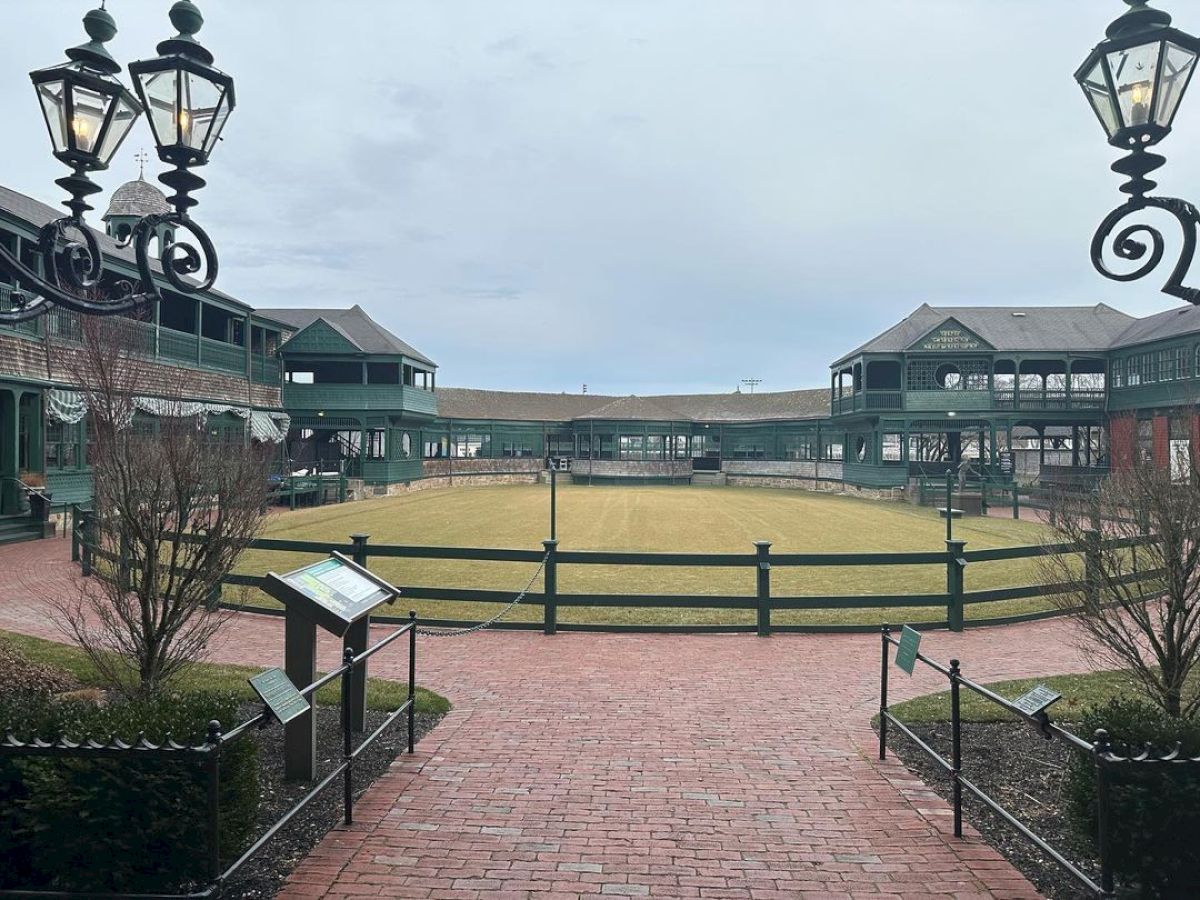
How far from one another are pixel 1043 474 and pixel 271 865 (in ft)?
127

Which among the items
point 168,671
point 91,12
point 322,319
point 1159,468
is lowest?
point 168,671

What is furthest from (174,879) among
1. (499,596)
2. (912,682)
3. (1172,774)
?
(912,682)

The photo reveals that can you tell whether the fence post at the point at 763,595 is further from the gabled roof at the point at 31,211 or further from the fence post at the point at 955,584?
the gabled roof at the point at 31,211

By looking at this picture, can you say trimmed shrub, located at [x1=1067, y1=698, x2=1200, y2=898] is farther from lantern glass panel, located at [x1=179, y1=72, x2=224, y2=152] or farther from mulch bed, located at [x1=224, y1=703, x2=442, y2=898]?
lantern glass panel, located at [x1=179, y1=72, x2=224, y2=152]

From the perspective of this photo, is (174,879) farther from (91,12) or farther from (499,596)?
(499,596)

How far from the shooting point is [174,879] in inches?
128

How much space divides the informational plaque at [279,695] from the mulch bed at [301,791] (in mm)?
567

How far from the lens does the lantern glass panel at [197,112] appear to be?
167 inches

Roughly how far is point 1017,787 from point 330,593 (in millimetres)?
4603

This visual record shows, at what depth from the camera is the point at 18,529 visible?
17.8 meters

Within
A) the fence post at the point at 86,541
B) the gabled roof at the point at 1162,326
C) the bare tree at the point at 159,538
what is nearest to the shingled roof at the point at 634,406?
the gabled roof at the point at 1162,326

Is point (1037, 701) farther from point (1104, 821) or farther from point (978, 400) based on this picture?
point (978, 400)

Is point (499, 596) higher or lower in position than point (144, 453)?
lower

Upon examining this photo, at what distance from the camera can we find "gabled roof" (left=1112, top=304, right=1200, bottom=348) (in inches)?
1211
